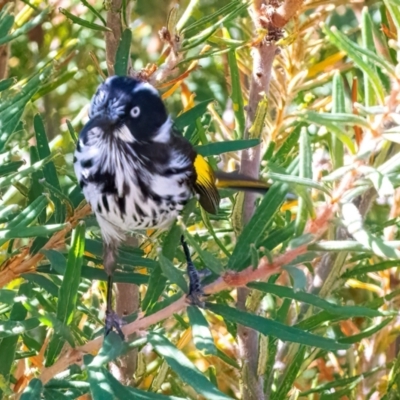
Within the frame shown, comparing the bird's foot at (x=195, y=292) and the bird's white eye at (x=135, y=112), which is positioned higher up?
the bird's white eye at (x=135, y=112)

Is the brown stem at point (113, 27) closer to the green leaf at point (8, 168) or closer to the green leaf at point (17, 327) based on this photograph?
the green leaf at point (8, 168)

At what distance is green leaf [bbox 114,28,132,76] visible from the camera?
0.87 metres

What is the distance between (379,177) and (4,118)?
0.44m

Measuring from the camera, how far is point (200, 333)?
0.60 metres

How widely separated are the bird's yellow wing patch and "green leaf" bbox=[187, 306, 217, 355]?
0.35m

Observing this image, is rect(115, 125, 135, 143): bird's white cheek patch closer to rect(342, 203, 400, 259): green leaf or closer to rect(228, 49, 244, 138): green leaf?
rect(228, 49, 244, 138): green leaf

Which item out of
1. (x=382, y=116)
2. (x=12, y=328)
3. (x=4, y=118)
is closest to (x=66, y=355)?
(x=12, y=328)

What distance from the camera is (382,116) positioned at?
60cm

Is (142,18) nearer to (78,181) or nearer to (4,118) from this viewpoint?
Answer: (78,181)

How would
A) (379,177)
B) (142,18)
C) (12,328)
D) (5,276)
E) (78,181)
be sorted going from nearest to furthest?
(379,177)
(12,328)
(5,276)
(78,181)
(142,18)

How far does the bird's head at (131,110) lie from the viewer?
35.6 inches

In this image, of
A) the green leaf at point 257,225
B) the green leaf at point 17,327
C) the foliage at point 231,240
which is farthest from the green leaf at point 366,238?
the green leaf at point 17,327

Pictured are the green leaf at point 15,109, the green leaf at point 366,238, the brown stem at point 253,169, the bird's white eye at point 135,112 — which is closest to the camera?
the green leaf at point 366,238

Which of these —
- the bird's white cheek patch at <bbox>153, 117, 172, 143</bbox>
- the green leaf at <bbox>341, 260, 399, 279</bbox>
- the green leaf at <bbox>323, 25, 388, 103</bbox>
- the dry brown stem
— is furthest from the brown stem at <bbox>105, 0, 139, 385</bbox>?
the green leaf at <bbox>323, 25, 388, 103</bbox>
